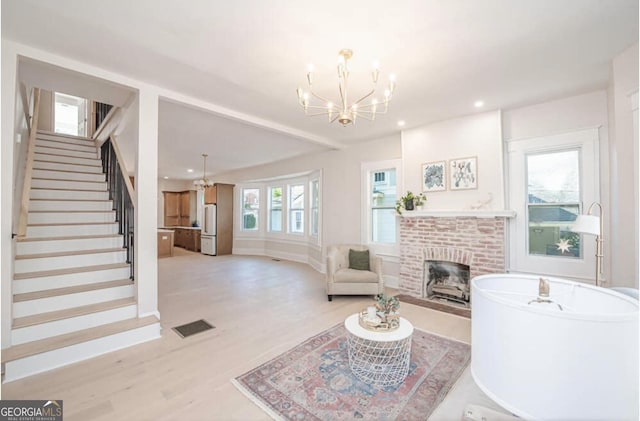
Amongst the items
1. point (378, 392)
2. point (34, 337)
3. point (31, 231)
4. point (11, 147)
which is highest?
point (11, 147)

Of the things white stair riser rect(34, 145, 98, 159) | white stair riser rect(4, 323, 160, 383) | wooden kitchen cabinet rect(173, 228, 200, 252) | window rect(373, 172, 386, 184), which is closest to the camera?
white stair riser rect(4, 323, 160, 383)

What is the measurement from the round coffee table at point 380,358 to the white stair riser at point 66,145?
6.12 metres

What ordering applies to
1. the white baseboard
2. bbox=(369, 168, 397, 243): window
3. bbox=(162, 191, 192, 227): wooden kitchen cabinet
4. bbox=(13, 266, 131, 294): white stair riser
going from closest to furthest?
bbox=(13, 266, 131, 294): white stair riser, the white baseboard, bbox=(369, 168, 397, 243): window, bbox=(162, 191, 192, 227): wooden kitchen cabinet

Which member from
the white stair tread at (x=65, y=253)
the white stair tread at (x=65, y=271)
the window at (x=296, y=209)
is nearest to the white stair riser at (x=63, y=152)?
the white stair tread at (x=65, y=253)

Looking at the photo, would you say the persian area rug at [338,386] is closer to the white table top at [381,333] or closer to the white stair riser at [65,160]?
the white table top at [381,333]

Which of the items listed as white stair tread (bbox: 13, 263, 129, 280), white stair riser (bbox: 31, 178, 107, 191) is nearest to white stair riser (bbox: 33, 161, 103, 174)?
white stair riser (bbox: 31, 178, 107, 191)

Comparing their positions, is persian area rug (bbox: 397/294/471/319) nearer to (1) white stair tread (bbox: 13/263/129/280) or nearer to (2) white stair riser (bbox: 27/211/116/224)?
(1) white stair tread (bbox: 13/263/129/280)

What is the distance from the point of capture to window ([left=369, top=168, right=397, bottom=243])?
5.12 m

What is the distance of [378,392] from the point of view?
2127 mm

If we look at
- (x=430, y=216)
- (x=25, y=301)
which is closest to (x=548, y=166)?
(x=430, y=216)

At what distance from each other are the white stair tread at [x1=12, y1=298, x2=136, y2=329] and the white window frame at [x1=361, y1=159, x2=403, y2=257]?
381 centimetres

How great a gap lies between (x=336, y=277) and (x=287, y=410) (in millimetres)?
2410

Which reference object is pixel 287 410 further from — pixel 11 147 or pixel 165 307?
pixel 11 147

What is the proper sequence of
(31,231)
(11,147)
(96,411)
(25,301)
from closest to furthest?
(96,411), (11,147), (25,301), (31,231)
